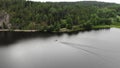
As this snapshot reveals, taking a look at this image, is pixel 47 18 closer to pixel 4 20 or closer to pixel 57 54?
pixel 4 20

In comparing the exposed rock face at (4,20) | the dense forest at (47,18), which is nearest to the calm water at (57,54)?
the dense forest at (47,18)

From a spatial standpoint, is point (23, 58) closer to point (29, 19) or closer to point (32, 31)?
point (32, 31)

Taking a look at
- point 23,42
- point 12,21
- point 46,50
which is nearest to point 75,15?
point 12,21

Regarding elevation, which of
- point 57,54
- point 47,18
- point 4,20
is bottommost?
point 57,54

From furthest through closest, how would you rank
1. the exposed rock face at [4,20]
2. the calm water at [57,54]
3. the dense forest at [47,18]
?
the exposed rock face at [4,20]
the dense forest at [47,18]
the calm water at [57,54]

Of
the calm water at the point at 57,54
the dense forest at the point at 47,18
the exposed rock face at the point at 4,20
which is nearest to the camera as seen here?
the calm water at the point at 57,54

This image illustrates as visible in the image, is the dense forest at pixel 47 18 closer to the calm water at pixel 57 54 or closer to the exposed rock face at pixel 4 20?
the exposed rock face at pixel 4 20

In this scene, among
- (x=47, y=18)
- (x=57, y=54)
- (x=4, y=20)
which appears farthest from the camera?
(x=47, y=18)

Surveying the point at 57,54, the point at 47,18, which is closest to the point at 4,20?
the point at 47,18
